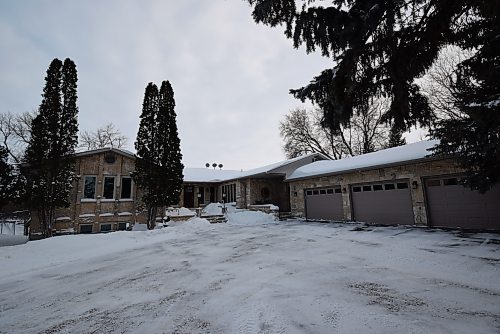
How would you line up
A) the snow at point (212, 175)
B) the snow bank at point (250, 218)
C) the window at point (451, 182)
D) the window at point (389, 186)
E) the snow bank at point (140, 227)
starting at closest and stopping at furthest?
the window at point (451, 182), the window at point (389, 186), the snow bank at point (140, 227), the snow bank at point (250, 218), the snow at point (212, 175)

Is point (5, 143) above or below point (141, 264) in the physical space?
above

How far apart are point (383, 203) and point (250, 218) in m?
9.21

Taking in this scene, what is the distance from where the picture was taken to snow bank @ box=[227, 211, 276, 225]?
56.5ft

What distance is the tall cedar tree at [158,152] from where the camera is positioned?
14211 millimetres

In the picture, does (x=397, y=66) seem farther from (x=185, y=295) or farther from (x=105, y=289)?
(x=105, y=289)

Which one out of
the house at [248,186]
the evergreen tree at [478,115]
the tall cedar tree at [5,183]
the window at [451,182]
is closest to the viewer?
the evergreen tree at [478,115]

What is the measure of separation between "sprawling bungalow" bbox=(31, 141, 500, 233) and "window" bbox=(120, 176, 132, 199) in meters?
0.06

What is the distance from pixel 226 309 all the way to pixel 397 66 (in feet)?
15.8

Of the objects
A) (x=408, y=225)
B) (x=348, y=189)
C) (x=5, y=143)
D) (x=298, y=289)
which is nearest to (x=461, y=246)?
(x=408, y=225)

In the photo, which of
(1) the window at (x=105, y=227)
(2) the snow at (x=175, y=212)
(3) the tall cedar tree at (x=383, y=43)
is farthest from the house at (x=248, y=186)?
(3) the tall cedar tree at (x=383, y=43)

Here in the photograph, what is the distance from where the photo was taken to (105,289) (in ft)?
15.0

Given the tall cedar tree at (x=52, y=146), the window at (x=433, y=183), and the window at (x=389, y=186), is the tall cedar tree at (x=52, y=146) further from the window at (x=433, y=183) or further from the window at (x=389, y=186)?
the window at (x=433, y=183)

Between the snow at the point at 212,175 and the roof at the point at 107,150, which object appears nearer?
the roof at the point at 107,150

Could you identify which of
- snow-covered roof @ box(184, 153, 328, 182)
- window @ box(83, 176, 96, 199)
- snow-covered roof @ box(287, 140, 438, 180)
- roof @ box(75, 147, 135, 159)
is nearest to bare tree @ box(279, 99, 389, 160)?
snow-covered roof @ box(184, 153, 328, 182)
